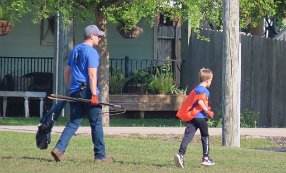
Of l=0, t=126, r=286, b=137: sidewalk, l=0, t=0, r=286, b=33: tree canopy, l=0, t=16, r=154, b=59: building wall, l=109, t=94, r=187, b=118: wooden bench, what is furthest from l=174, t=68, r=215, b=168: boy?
l=0, t=16, r=154, b=59: building wall

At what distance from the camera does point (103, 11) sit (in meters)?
20.0

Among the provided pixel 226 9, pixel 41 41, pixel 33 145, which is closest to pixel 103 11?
pixel 226 9

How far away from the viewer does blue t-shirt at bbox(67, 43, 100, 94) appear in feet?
38.5

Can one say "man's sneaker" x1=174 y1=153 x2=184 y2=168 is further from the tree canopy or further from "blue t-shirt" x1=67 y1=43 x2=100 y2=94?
the tree canopy

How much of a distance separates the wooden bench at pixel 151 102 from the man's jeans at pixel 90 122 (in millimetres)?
13033

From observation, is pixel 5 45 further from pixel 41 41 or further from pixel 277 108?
pixel 277 108

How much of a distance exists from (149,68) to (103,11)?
6874 mm

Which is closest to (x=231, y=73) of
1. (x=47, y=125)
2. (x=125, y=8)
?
(x=125, y=8)

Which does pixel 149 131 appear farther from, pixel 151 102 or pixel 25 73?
pixel 25 73

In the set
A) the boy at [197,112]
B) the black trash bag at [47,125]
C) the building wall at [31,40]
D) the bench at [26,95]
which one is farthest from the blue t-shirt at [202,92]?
the building wall at [31,40]

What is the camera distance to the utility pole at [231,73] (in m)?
16.5

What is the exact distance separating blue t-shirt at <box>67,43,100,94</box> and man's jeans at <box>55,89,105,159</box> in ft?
0.46

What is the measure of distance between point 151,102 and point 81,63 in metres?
13.4

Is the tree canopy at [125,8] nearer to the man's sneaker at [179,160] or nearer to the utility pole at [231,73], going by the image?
the utility pole at [231,73]
